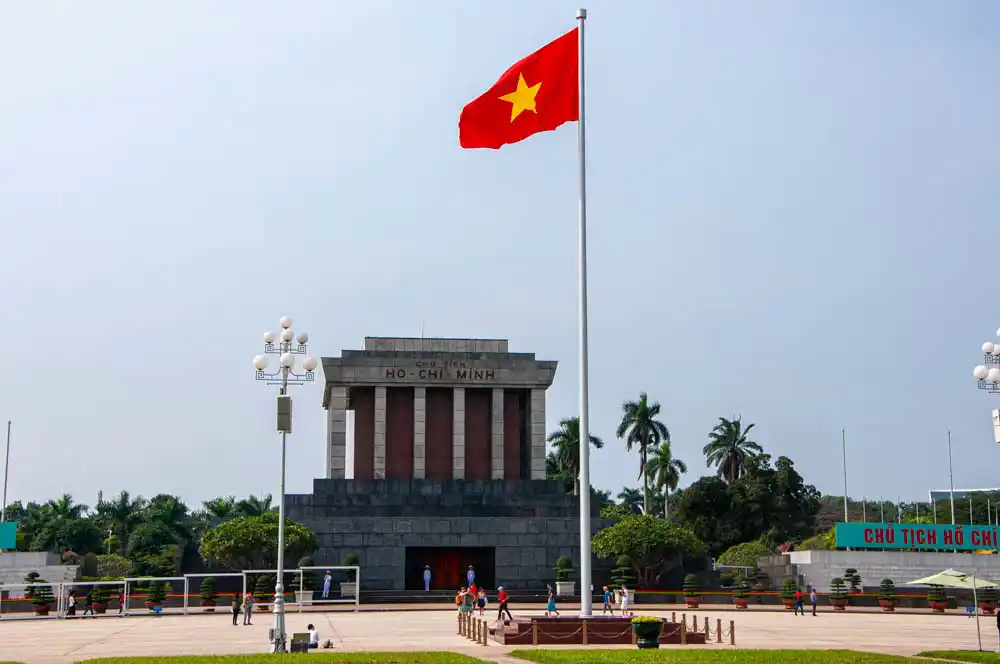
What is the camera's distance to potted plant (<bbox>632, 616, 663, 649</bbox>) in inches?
1204

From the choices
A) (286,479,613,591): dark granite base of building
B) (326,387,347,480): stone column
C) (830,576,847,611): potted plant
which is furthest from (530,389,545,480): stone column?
(830,576,847,611): potted plant

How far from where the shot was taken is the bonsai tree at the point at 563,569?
2366 inches

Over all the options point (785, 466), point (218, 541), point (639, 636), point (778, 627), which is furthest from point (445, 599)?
A: point (785, 466)

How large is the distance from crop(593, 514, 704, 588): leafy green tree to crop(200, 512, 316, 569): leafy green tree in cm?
1481

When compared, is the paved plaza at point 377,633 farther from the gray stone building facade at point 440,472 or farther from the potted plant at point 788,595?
the gray stone building facade at point 440,472

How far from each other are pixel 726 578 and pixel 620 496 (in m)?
88.7

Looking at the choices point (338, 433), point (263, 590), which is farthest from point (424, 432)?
point (263, 590)

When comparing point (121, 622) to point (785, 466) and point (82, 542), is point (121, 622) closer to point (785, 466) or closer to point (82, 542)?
point (82, 542)

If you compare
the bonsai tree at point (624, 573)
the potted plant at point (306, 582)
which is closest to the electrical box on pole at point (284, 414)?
the potted plant at point (306, 582)

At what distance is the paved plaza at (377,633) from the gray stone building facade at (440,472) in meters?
10.0

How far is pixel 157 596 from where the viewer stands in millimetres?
54844

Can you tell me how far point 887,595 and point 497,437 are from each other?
2294 cm

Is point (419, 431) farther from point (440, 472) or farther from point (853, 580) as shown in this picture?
point (853, 580)

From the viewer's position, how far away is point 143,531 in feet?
296
